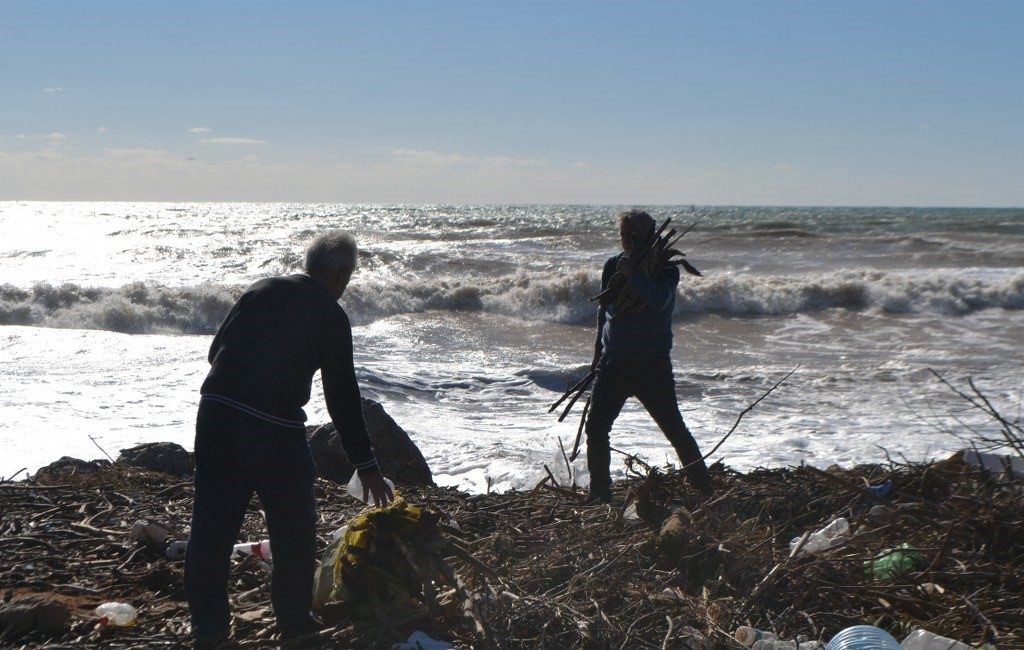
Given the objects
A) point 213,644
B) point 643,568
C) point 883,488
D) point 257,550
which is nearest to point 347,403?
point 213,644

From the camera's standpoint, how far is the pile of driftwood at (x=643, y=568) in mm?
3145

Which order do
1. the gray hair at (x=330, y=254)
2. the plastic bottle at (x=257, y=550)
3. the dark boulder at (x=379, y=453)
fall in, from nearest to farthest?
the gray hair at (x=330, y=254), the plastic bottle at (x=257, y=550), the dark boulder at (x=379, y=453)

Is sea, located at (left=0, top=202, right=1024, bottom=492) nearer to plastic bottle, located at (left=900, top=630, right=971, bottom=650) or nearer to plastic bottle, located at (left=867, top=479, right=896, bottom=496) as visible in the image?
plastic bottle, located at (left=867, top=479, right=896, bottom=496)

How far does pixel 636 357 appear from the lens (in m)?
4.78

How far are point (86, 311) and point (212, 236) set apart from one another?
2031 cm

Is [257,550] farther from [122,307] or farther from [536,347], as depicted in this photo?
[122,307]

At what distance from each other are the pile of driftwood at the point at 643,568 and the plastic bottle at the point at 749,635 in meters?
0.06

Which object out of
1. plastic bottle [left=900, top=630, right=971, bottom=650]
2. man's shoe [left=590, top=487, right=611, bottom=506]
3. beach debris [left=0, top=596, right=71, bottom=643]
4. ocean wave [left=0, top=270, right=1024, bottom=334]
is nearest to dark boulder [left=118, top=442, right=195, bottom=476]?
beach debris [left=0, top=596, right=71, bottom=643]

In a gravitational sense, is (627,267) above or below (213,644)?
above

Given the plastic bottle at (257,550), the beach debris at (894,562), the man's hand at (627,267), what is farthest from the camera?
the man's hand at (627,267)

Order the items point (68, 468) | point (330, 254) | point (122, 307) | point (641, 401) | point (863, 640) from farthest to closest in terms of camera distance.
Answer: point (122, 307) → point (68, 468) → point (641, 401) → point (330, 254) → point (863, 640)

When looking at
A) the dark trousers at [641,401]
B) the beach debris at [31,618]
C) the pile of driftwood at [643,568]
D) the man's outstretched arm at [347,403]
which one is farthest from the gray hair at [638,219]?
the beach debris at [31,618]

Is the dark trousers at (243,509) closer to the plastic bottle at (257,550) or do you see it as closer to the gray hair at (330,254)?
the gray hair at (330,254)

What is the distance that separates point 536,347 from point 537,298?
539 cm
